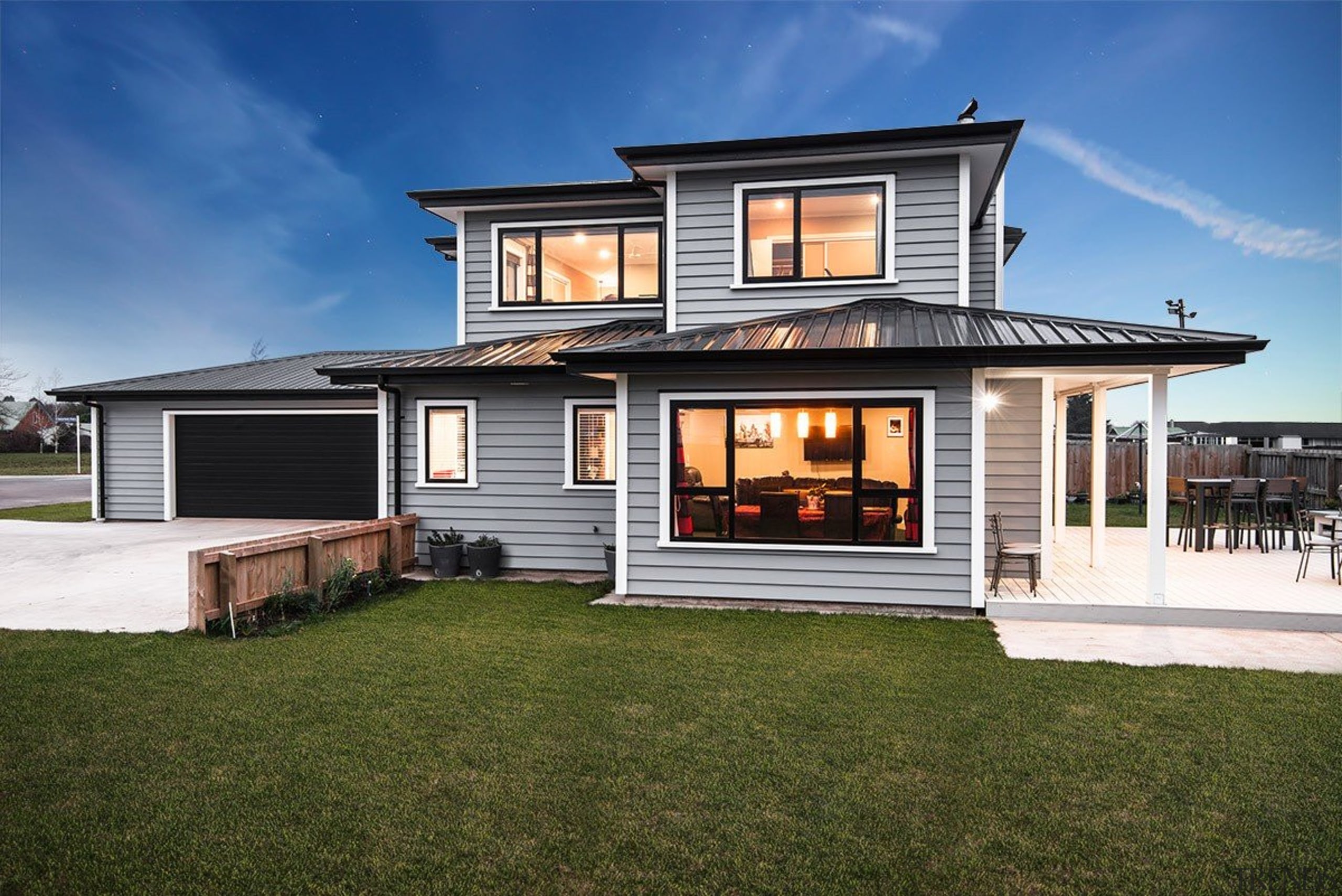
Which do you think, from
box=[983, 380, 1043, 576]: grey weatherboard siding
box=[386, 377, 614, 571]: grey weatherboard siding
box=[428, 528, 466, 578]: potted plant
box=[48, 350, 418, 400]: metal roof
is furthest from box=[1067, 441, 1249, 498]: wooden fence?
box=[48, 350, 418, 400]: metal roof

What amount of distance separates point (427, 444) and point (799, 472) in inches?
212

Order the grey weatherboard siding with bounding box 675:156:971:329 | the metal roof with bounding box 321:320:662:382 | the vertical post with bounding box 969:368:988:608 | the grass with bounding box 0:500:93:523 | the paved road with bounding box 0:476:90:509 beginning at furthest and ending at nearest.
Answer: the paved road with bounding box 0:476:90:509 < the grass with bounding box 0:500:93:523 < the metal roof with bounding box 321:320:662:382 < the grey weatherboard siding with bounding box 675:156:971:329 < the vertical post with bounding box 969:368:988:608

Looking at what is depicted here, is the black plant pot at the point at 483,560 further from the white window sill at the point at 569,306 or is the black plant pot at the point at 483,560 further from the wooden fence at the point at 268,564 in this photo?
the white window sill at the point at 569,306

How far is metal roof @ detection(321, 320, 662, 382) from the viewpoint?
919cm

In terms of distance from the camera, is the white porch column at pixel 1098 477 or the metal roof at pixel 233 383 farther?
the metal roof at pixel 233 383

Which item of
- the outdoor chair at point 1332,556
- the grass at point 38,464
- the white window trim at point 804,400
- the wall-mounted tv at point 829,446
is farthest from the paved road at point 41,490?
the outdoor chair at point 1332,556

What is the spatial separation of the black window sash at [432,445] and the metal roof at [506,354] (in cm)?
70

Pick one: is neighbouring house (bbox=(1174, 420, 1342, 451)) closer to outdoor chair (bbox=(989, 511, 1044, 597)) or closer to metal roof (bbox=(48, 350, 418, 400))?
outdoor chair (bbox=(989, 511, 1044, 597))

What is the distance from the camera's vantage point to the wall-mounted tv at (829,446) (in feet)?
24.6

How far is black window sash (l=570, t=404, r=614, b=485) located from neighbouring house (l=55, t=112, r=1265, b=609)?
26 mm

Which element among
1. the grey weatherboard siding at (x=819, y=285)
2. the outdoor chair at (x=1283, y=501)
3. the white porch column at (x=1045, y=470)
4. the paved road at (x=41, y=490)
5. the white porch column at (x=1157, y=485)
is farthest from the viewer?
the paved road at (x=41, y=490)

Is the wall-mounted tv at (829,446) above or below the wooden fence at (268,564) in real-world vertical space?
above

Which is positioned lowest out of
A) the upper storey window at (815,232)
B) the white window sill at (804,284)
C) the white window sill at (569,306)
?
the white window sill at (804,284)

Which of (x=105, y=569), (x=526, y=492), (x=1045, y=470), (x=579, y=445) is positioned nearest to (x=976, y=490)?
(x=1045, y=470)
